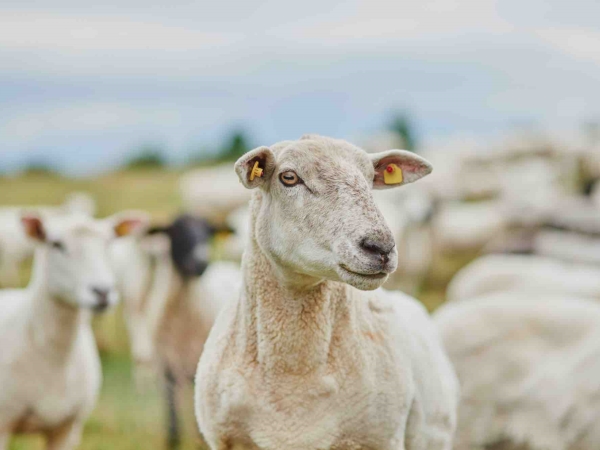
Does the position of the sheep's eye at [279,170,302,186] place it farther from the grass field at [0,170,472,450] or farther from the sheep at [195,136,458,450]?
the grass field at [0,170,472,450]

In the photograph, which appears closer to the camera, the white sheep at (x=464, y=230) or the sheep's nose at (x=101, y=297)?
the sheep's nose at (x=101, y=297)

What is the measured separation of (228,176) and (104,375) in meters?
16.5

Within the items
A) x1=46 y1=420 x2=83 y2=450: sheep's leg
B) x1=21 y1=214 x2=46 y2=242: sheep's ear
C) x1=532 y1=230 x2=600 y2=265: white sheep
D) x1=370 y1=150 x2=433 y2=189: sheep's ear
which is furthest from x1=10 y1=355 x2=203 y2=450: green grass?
x1=532 y1=230 x2=600 y2=265: white sheep

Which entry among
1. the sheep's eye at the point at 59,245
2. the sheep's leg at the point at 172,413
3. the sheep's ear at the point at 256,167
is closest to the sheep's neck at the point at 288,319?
the sheep's ear at the point at 256,167

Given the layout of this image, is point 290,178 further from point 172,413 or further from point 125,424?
point 125,424

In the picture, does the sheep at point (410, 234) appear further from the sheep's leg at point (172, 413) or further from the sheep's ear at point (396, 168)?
the sheep's ear at point (396, 168)

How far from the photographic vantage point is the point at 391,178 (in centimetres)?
424

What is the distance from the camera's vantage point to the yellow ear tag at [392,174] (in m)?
4.23

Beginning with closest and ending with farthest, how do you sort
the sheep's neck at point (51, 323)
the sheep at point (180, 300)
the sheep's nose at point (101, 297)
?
the sheep's nose at point (101, 297)
the sheep's neck at point (51, 323)
the sheep at point (180, 300)

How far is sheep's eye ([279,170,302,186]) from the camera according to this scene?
3799 millimetres

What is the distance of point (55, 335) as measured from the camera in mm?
6453

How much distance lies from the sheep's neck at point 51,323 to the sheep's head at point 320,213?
3.04 metres

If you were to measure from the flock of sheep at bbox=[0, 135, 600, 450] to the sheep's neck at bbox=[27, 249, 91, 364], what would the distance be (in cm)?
1

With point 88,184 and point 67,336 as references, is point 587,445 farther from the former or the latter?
point 88,184
